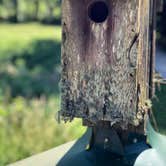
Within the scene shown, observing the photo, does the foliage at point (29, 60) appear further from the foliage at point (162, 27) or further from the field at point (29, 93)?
the foliage at point (162, 27)

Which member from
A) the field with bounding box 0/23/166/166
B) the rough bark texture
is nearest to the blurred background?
the field with bounding box 0/23/166/166

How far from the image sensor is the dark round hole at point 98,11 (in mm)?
2756

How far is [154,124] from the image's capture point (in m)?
3.27

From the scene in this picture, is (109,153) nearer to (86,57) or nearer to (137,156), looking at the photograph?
(137,156)

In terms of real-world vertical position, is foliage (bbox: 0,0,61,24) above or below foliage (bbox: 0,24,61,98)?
above

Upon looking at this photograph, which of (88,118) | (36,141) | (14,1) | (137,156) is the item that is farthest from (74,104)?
(14,1)

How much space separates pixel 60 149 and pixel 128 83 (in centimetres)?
113

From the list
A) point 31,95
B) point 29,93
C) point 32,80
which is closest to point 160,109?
point 29,93

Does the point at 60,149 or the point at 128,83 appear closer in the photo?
the point at 128,83

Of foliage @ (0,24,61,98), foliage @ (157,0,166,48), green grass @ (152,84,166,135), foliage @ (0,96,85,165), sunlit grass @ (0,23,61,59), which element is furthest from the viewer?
sunlit grass @ (0,23,61,59)

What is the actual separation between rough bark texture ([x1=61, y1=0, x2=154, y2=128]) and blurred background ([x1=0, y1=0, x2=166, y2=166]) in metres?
0.48

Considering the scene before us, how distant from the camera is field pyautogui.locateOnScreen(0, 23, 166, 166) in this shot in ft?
16.8

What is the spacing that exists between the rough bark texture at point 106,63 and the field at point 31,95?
0.21m

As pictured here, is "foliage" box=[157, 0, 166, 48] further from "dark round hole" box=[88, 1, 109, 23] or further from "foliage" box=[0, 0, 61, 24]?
"foliage" box=[0, 0, 61, 24]
